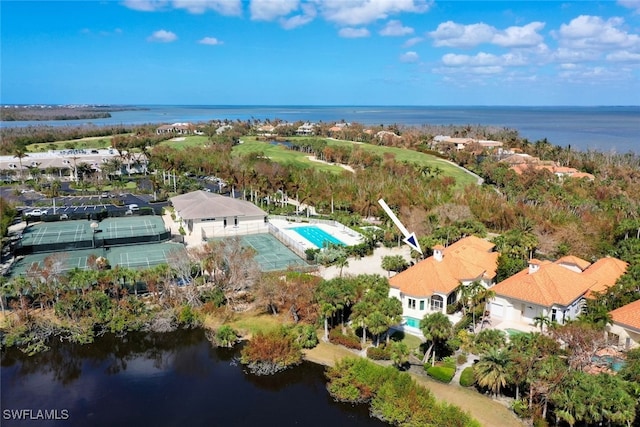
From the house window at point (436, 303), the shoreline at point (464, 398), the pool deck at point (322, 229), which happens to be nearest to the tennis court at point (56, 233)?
the pool deck at point (322, 229)

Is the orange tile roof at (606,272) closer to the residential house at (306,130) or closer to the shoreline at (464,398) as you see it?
the shoreline at (464,398)

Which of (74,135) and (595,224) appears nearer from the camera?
(595,224)

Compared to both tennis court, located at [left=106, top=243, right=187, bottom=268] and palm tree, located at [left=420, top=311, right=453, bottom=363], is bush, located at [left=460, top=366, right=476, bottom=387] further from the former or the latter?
tennis court, located at [left=106, top=243, right=187, bottom=268]

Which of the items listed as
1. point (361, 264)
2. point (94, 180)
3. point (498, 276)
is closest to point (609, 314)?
point (498, 276)

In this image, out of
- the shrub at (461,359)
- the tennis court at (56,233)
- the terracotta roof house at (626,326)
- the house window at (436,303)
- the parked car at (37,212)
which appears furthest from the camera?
the parked car at (37,212)

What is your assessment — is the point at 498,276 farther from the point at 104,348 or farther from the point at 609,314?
the point at 104,348

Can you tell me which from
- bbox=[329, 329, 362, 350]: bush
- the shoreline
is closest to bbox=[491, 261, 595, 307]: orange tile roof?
the shoreline

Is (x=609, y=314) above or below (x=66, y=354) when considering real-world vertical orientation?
above
